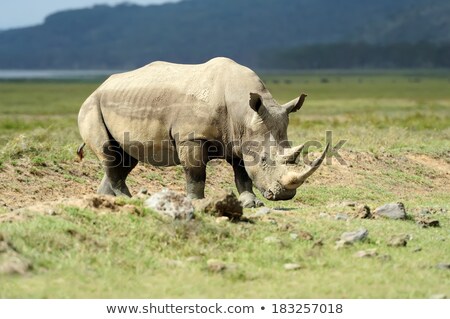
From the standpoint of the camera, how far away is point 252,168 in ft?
37.2

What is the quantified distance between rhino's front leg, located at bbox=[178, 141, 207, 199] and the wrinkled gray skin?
0.01 metres

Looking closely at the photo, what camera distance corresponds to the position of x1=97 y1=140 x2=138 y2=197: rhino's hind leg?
41.3 feet

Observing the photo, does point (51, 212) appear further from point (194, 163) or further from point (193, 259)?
point (194, 163)

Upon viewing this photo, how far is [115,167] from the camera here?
12711mm

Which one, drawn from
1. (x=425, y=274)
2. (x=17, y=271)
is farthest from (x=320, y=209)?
(x=17, y=271)

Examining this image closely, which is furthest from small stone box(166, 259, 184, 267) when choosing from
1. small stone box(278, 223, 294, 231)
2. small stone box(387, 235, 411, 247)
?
small stone box(387, 235, 411, 247)

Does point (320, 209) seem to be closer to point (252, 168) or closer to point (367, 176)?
point (252, 168)

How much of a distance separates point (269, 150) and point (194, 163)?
996 mm

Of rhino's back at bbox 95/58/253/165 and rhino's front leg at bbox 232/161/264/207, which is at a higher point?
rhino's back at bbox 95/58/253/165

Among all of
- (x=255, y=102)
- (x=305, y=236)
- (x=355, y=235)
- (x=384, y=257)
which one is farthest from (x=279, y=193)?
(x=384, y=257)

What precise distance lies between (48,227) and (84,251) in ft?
1.78

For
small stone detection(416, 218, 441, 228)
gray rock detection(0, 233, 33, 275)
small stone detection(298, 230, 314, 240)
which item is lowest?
small stone detection(416, 218, 441, 228)

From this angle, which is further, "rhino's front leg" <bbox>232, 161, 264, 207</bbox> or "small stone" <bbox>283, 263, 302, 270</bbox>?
"rhino's front leg" <bbox>232, 161, 264, 207</bbox>

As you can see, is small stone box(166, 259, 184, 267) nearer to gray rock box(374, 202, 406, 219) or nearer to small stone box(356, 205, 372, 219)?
small stone box(356, 205, 372, 219)
